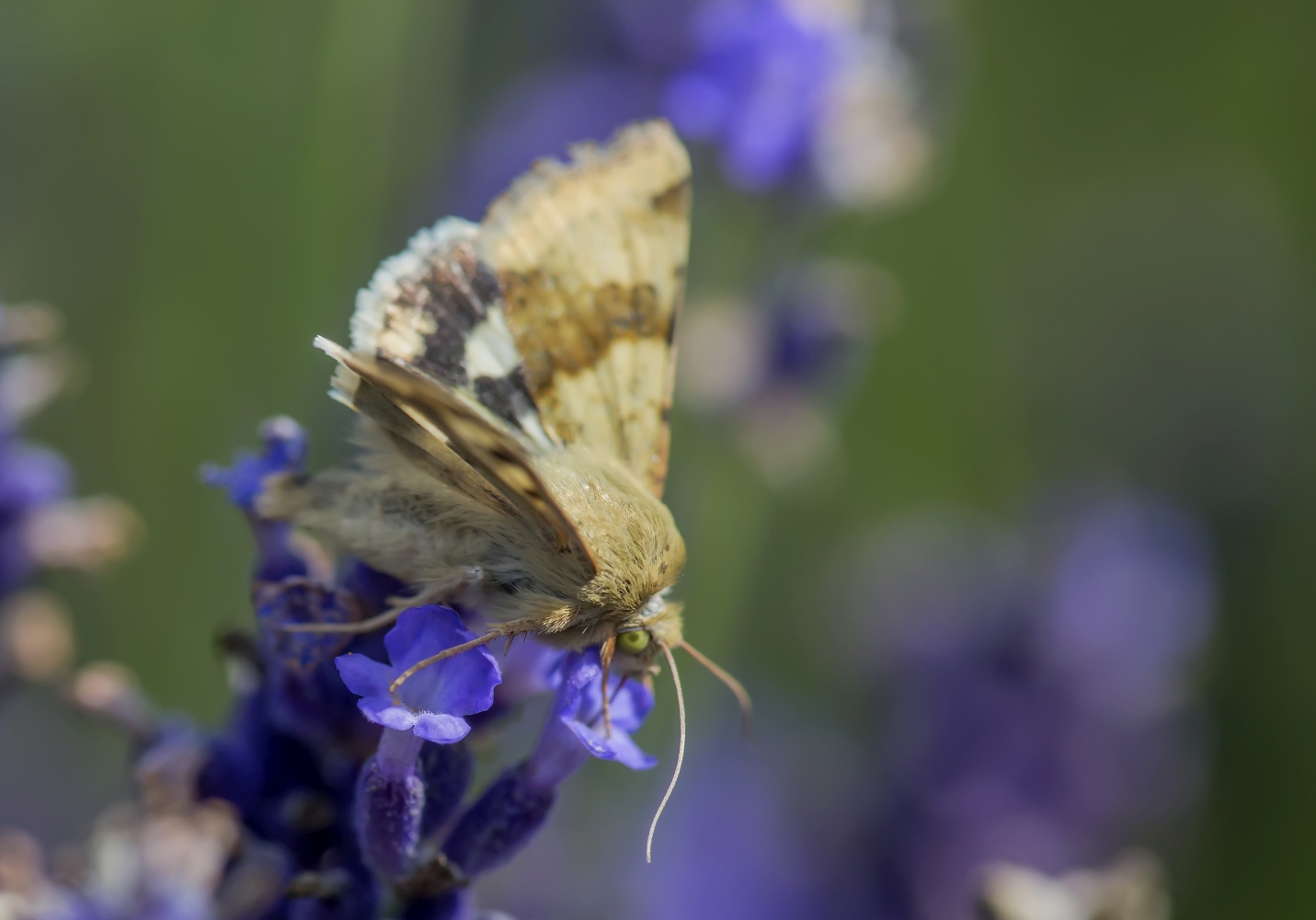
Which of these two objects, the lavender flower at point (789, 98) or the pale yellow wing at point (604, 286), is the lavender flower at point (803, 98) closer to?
the lavender flower at point (789, 98)

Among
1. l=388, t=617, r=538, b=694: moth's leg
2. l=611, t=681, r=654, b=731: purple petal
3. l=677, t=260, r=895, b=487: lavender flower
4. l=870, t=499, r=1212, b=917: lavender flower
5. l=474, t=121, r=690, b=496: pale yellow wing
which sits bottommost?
l=870, t=499, r=1212, b=917: lavender flower

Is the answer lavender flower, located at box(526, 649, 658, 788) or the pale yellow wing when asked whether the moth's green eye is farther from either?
the pale yellow wing

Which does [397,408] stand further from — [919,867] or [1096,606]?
[1096,606]

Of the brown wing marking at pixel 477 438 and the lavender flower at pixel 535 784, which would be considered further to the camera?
the lavender flower at pixel 535 784

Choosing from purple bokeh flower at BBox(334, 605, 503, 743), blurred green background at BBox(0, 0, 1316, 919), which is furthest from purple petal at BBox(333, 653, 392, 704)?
blurred green background at BBox(0, 0, 1316, 919)

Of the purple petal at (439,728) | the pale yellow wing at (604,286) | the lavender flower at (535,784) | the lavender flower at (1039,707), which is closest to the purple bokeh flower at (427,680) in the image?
the purple petal at (439,728)

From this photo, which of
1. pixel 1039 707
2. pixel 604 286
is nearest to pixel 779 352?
pixel 1039 707
